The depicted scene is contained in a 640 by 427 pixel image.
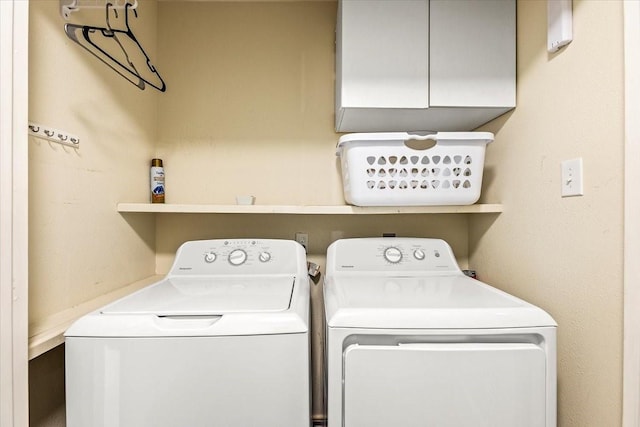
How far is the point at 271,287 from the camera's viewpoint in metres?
1.15

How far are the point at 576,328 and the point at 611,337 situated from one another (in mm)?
118

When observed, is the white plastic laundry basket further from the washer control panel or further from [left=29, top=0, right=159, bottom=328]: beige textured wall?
[left=29, top=0, right=159, bottom=328]: beige textured wall

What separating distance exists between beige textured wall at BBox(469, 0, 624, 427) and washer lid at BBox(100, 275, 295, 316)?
888 millimetres

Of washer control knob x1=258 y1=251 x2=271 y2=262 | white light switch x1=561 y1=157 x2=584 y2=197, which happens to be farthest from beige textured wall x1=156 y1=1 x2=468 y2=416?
white light switch x1=561 y1=157 x2=584 y2=197

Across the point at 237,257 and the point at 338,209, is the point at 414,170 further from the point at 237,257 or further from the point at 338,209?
the point at 237,257

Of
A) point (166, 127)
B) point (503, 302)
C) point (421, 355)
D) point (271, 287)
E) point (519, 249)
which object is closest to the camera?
point (421, 355)

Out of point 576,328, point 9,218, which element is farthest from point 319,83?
point 576,328

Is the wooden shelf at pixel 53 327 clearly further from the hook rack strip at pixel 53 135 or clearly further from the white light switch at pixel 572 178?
the white light switch at pixel 572 178

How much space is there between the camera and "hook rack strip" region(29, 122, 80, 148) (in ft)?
2.90

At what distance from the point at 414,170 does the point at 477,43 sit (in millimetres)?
560

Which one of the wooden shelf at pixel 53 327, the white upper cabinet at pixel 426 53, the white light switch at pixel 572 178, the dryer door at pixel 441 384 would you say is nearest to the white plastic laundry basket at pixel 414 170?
the white upper cabinet at pixel 426 53

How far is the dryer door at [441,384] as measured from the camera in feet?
2.73

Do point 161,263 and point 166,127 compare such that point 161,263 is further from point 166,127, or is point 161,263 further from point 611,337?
point 611,337

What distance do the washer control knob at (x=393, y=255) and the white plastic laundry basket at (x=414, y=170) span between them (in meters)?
0.23
